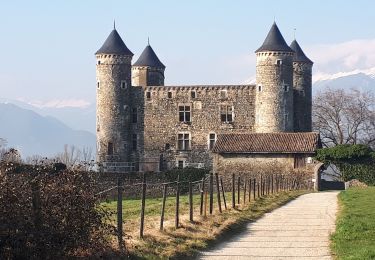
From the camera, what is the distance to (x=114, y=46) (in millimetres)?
→ 64812

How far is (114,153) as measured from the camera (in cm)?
6359

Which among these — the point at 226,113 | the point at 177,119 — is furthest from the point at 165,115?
the point at 226,113

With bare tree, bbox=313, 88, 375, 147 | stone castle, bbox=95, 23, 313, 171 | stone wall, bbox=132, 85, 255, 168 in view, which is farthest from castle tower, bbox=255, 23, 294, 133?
bare tree, bbox=313, 88, 375, 147

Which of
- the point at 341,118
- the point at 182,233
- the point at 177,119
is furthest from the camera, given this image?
the point at 341,118

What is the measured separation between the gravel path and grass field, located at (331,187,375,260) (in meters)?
0.25

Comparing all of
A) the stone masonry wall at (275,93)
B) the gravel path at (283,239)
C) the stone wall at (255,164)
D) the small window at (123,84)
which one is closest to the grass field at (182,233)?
the gravel path at (283,239)

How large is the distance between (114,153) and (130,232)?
47340 mm

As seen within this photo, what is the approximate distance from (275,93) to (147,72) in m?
14.5

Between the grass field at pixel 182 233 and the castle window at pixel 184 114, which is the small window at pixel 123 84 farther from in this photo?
the grass field at pixel 182 233

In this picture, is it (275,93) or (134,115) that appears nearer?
(275,93)

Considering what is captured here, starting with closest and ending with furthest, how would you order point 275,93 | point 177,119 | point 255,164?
1. point 255,164
2. point 275,93
3. point 177,119

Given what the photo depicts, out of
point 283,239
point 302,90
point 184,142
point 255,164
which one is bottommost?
point 283,239

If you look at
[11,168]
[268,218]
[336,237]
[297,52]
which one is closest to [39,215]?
[11,168]

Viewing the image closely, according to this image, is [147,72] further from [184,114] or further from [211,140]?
[211,140]
